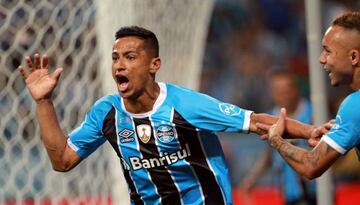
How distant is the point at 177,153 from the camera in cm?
430

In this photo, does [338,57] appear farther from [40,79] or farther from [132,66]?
[40,79]

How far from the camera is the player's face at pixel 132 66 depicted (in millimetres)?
4254

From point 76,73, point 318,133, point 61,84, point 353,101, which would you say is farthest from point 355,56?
point 61,84

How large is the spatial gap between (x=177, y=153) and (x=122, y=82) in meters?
0.39

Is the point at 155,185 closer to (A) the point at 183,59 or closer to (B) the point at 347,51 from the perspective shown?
(B) the point at 347,51

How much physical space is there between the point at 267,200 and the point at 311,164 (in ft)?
21.9

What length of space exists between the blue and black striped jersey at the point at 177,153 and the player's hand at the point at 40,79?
372mm

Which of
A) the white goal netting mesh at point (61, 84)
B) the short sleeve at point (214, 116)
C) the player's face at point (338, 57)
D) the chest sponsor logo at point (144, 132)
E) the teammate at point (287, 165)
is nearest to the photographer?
the player's face at point (338, 57)

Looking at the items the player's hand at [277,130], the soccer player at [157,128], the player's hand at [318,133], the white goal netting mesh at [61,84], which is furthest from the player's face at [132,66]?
the white goal netting mesh at [61,84]

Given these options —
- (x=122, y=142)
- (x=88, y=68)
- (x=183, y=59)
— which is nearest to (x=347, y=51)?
(x=122, y=142)

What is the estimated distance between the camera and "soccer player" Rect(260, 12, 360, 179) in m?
3.77

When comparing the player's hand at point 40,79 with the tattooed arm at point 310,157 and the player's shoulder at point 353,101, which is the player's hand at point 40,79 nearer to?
the tattooed arm at point 310,157

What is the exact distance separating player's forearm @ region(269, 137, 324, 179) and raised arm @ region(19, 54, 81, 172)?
1011mm

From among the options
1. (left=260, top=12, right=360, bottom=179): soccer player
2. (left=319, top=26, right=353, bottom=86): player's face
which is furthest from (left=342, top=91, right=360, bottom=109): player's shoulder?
(left=319, top=26, right=353, bottom=86): player's face
